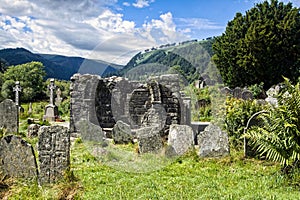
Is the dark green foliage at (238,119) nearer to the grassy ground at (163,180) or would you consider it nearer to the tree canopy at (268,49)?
the grassy ground at (163,180)

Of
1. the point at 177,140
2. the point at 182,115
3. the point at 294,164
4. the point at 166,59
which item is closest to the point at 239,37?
the point at 166,59

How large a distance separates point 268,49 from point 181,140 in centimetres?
1938

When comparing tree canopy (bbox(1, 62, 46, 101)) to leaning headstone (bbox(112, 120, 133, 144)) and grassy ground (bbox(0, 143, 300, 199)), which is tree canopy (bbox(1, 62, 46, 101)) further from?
grassy ground (bbox(0, 143, 300, 199))

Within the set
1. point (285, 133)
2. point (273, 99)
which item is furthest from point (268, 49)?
point (285, 133)

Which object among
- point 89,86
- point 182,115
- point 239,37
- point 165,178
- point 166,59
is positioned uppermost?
point 239,37

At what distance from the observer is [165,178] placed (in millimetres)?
7418

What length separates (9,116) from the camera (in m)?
12.7

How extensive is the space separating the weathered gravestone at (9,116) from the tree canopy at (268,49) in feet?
62.9

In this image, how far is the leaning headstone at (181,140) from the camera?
9.54m

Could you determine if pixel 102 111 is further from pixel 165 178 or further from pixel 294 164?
pixel 294 164

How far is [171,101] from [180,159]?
12.9 ft

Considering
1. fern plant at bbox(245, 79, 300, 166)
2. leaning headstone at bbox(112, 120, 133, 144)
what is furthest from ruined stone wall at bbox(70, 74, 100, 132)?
fern plant at bbox(245, 79, 300, 166)

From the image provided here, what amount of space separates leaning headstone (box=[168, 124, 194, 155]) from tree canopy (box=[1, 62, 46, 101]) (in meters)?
33.3

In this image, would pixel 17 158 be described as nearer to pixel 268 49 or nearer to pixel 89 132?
pixel 89 132
